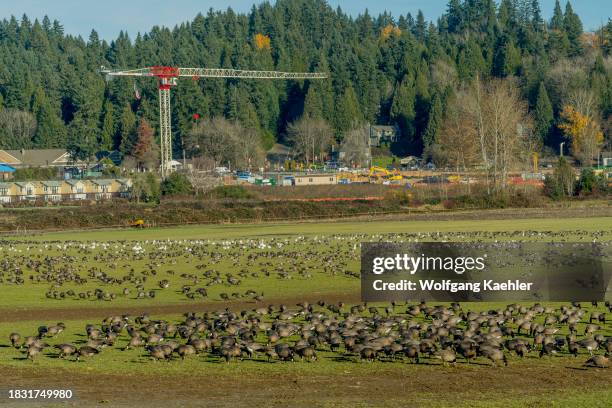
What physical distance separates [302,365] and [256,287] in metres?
17.4

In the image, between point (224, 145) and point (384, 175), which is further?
point (224, 145)

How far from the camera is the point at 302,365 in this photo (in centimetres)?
2670

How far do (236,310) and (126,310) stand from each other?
14.2ft

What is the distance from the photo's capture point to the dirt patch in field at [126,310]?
36.8 meters

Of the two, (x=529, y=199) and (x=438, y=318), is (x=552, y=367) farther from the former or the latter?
(x=529, y=199)

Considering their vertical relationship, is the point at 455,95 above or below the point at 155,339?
above

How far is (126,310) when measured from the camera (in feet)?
126

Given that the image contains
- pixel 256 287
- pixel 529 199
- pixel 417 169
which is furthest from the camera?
pixel 417 169

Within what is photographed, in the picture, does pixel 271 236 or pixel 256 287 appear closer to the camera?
pixel 256 287

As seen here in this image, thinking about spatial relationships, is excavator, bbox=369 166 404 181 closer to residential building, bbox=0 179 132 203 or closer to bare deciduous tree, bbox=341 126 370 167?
bare deciduous tree, bbox=341 126 370 167

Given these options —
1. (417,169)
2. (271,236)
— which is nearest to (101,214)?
(271,236)

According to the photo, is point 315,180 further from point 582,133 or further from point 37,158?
point 37,158

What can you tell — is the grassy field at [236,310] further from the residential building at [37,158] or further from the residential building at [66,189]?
the residential building at [37,158]

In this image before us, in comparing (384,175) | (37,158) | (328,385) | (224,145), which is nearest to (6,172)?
(37,158)
